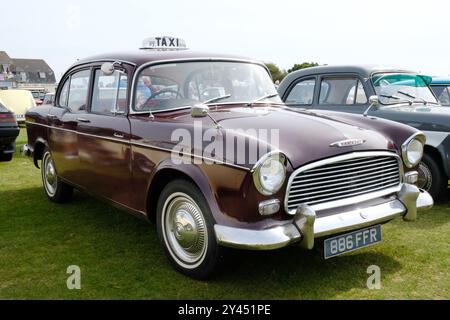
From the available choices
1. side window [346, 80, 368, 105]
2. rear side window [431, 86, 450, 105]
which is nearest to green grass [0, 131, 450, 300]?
side window [346, 80, 368, 105]

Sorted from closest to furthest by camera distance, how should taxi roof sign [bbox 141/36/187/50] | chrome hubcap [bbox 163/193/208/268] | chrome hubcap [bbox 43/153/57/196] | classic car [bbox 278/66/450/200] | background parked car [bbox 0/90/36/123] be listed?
chrome hubcap [bbox 163/193/208/268], taxi roof sign [bbox 141/36/187/50], classic car [bbox 278/66/450/200], chrome hubcap [bbox 43/153/57/196], background parked car [bbox 0/90/36/123]

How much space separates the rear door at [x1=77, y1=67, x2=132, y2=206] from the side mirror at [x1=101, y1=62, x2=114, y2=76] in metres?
0.04

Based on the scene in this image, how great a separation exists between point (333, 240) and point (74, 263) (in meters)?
2.18

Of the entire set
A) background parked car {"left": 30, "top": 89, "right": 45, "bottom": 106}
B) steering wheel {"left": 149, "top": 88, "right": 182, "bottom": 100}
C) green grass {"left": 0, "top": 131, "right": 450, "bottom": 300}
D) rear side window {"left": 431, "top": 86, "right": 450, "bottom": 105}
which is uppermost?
steering wheel {"left": 149, "top": 88, "right": 182, "bottom": 100}

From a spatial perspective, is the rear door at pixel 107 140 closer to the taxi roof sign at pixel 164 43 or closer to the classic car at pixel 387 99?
the taxi roof sign at pixel 164 43

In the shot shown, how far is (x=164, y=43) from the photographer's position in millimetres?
5125

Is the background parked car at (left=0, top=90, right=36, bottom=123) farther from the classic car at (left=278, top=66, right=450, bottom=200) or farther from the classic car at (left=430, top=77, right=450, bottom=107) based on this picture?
the classic car at (left=430, top=77, right=450, bottom=107)

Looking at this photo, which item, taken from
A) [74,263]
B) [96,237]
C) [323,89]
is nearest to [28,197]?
[96,237]

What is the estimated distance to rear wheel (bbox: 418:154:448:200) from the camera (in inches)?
217

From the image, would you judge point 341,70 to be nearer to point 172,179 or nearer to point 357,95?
point 357,95

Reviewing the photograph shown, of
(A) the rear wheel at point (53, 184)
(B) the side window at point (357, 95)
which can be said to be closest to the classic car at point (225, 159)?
(A) the rear wheel at point (53, 184)

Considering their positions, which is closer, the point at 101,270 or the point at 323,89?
the point at 101,270
